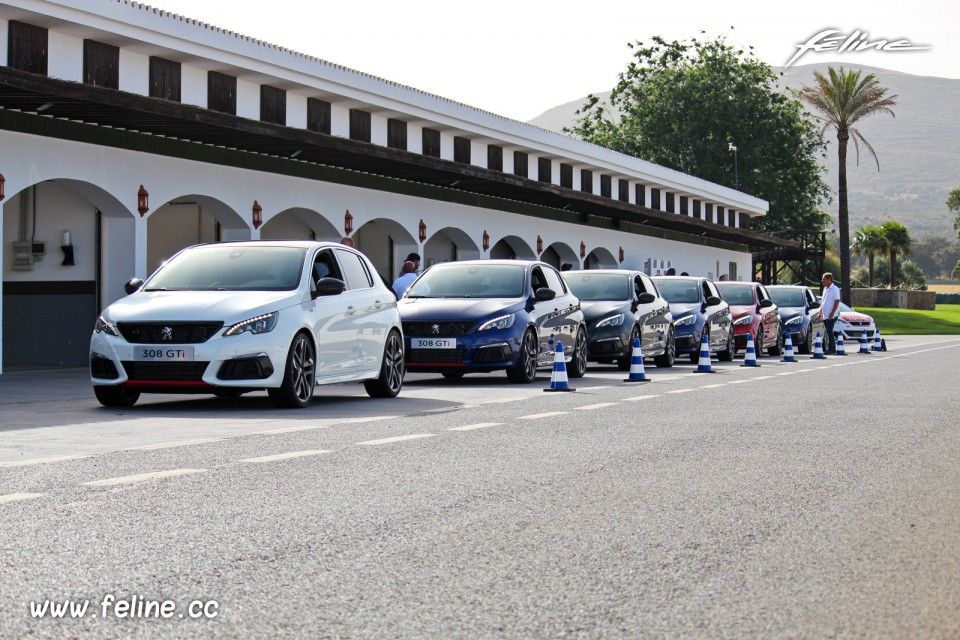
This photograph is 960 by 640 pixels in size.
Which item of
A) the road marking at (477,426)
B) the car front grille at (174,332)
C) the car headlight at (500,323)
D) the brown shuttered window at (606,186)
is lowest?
the road marking at (477,426)

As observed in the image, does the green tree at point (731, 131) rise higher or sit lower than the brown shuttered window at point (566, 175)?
higher

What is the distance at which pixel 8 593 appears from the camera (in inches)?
200

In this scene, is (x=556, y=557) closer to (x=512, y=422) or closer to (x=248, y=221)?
(x=512, y=422)

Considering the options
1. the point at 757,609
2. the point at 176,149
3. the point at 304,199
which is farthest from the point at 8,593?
the point at 304,199

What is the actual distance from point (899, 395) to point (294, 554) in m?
12.9

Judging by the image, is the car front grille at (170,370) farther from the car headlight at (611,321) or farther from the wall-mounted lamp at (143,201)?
the wall-mounted lamp at (143,201)

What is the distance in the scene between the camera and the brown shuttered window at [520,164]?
134ft

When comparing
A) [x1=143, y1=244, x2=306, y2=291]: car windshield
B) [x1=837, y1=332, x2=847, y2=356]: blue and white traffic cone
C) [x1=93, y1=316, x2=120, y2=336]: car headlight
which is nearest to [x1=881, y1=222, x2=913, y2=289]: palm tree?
[x1=837, y1=332, x2=847, y2=356]: blue and white traffic cone

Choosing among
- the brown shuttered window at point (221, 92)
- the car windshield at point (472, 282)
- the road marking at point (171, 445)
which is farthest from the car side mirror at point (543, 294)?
the road marking at point (171, 445)

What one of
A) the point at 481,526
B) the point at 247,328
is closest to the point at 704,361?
the point at 247,328

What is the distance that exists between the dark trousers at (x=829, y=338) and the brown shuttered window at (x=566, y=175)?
11.8m

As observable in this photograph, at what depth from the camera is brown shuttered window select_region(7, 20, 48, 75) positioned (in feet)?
69.3

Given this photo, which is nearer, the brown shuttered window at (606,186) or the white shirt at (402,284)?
the white shirt at (402,284)

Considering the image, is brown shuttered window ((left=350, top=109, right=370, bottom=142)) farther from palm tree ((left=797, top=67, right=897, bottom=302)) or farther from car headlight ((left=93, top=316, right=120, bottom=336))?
palm tree ((left=797, top=67, right=897, bottom=302))
